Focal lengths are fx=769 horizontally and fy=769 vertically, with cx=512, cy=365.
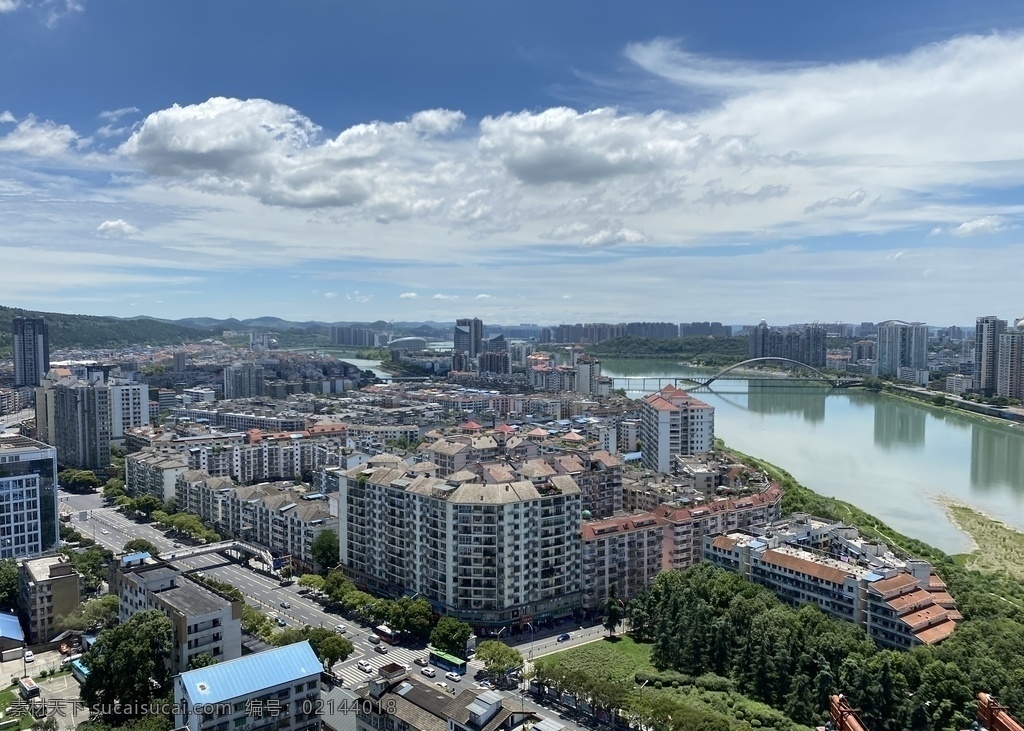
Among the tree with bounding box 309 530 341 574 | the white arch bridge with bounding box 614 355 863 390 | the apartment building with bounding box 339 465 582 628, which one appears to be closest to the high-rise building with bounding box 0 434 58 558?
the tree with bounding box 309 530 341 574

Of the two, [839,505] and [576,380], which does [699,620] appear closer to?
[839,505]

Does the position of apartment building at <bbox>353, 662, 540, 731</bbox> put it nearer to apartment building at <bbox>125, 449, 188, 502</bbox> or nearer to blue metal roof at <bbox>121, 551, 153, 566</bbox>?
blue metal roof at <bbox>121, 551, 153, 566</bbox>

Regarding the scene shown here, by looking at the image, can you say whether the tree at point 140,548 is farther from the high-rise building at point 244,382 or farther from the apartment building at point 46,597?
the high-rise building at point 244,382

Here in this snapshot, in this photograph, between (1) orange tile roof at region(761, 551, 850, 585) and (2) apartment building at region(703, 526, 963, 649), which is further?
(1) orange tile roof at region(761, 551, 850, 585)

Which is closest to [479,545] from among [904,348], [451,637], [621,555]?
[451,637]

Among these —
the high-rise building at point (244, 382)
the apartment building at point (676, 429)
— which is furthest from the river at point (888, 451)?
the high-rise building at point (244, 382)

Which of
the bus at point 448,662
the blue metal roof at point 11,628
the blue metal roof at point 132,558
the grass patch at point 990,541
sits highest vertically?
the blue metal roof at point 132,558
